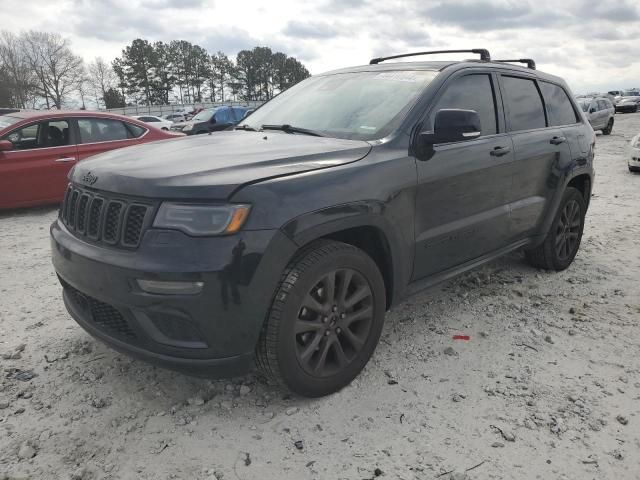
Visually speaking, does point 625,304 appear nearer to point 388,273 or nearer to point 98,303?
point 388,273

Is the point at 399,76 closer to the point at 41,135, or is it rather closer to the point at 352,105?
the point at 352,105

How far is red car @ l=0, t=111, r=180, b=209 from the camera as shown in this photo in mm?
6688

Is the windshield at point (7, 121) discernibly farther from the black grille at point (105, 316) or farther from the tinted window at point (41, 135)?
the black grille at point (105, 316)

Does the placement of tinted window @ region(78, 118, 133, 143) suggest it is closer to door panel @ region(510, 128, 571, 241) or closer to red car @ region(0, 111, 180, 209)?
red car @ region(0, 111, 180, 209)

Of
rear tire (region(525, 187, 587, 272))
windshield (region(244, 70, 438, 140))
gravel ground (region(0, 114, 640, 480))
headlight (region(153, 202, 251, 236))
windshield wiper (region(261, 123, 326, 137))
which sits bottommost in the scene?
gravel ground (region(0, 114, 640, 480))

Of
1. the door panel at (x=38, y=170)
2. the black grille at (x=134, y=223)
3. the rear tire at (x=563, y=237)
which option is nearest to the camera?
the black grille at (x=134, y=223)

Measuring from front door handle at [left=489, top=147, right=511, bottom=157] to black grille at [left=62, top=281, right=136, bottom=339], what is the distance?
8.19 feet

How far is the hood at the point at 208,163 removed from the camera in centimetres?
225

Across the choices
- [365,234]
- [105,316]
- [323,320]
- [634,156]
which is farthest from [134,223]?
[634,156]

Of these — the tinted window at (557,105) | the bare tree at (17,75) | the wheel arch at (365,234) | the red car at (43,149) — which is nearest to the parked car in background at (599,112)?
the tinted window at (557,105)

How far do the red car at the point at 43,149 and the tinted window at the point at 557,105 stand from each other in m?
5.78

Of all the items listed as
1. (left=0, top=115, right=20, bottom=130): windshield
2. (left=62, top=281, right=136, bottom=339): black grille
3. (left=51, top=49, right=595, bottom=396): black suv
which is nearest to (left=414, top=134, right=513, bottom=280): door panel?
(left=51, top=49, right=595, bottom=396): black suv

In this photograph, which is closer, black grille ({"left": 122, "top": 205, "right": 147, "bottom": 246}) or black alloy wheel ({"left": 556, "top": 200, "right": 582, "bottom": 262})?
black grille ({"left": 122, "top": 205, "right": 147, "bottom": 246})

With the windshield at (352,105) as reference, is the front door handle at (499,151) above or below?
below
